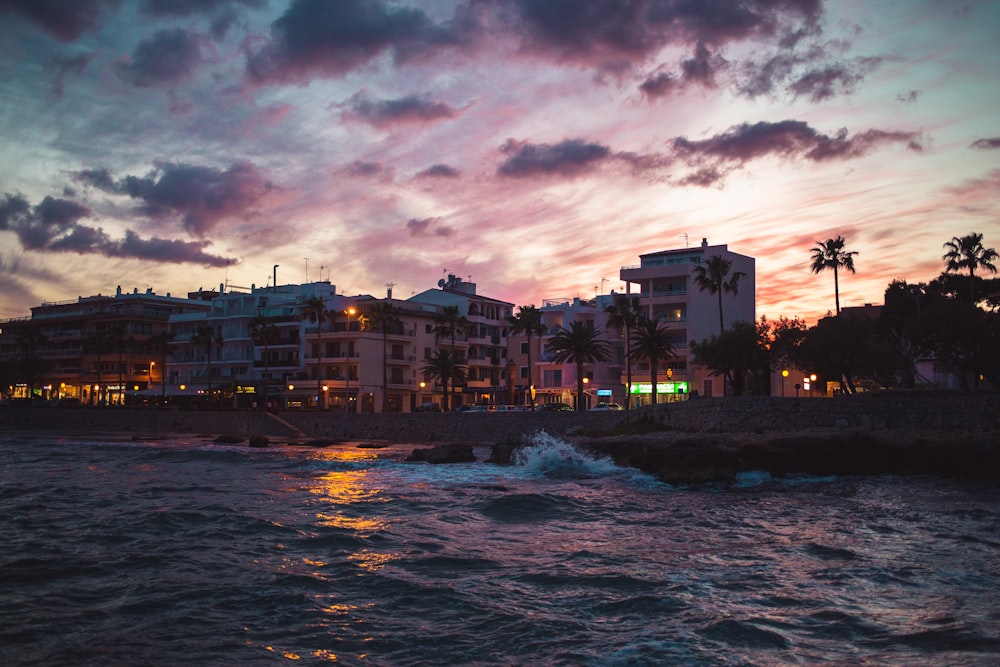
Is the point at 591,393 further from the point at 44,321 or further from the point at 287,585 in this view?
the point at 44,321

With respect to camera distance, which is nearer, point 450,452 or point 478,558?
point 478,558

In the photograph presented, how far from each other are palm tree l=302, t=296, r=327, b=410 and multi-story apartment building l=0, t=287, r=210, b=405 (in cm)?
2957

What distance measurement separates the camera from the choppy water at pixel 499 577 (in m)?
11.1

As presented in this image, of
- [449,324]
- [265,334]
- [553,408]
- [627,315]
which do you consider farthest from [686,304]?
[265,334]

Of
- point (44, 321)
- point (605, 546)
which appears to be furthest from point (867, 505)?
point (44, 321)

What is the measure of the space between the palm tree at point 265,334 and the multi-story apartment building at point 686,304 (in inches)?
1665

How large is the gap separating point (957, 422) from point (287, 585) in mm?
38583

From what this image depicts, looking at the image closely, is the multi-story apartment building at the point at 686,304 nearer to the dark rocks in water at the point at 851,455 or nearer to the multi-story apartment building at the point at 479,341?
the multi-story apartment building at the point at 479,341

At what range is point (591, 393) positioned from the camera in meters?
90.6

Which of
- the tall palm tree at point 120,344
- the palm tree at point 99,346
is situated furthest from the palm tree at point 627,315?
the palm tree at point 99,346

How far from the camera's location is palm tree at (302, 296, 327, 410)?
90.6 m

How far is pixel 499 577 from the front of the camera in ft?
51.3

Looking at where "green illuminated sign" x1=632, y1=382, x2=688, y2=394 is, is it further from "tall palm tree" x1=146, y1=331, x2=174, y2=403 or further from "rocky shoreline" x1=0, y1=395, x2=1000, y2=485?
"tall palm tree" x1=146, y1=331, x2=174, y2=403

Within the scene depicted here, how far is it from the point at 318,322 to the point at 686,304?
142 feet
